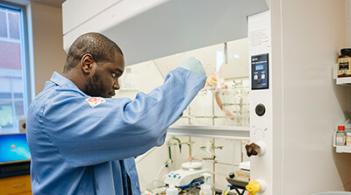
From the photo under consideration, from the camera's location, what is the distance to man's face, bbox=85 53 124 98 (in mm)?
912

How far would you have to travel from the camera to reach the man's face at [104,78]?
0.91 m

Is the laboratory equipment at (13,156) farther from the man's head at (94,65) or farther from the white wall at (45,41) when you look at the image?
the man's head at (94,65)

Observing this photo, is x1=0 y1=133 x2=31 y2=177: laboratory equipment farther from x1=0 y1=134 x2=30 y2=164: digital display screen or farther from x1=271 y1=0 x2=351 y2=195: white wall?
x1=271 y1=0 x2=351 y2=195: white wall

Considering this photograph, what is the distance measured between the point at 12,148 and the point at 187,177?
205cm

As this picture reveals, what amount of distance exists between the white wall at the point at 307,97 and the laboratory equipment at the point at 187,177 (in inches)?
38.6

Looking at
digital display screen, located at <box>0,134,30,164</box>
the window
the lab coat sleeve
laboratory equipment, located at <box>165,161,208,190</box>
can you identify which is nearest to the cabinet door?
digital display screen, located at <box>0,134,30,164</box>

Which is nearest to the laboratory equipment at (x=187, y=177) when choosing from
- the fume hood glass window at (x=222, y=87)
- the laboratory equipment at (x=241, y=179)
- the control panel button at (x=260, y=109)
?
the fume hood glass window at (x=222, y=87)

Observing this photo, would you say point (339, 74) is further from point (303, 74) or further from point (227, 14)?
point (227, 14)

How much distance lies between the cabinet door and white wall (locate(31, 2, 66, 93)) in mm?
990

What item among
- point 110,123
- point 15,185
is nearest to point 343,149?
point 110,123

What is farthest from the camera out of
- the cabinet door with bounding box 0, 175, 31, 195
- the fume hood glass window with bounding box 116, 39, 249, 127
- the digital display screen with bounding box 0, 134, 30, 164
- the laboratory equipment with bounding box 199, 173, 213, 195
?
the digital display screen with bounding box 0, 134, 30, 164

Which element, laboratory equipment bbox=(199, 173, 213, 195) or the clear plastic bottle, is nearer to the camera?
the clear plastic bottle

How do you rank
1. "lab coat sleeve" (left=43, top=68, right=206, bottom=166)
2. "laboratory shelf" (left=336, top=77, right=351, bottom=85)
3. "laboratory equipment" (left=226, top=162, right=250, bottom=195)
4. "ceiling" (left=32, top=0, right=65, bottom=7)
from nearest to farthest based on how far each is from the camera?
"lab coat sleeve" (left=43, top=68, right=206, bottom=166), "laboratory shelf" (left=336, top=77, right=351, bottom=85), "laboratory equipment" (left=226, top=162, right=250, bottom=195), "ceiling" (left=32, top=0, right=65, bottom=7)

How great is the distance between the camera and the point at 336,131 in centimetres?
117
